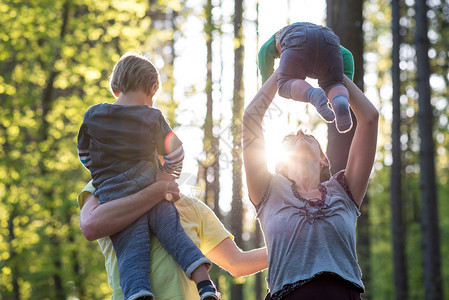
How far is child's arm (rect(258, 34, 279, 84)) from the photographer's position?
7.68 feet

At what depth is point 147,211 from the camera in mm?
2221

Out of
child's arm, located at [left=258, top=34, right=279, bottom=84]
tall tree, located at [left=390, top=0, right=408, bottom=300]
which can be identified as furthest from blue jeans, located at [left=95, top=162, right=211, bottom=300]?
tall tree, located at [left=390, top=0, right=408, bottom=300]

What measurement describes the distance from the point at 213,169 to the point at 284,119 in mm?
2504

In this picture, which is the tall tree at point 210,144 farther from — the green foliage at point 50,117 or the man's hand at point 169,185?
the man's hand at point 169,185

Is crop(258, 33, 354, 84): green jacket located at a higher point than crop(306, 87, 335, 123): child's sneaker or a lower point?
higher

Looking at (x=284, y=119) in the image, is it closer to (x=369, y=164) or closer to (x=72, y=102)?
(x=369, y=164)

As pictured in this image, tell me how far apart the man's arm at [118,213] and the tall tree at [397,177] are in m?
7.84

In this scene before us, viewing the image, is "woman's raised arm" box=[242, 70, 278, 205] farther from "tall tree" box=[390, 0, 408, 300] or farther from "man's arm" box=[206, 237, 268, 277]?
"tall tree" box=[390, 0, 408, 300]

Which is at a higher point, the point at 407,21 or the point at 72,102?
the point at 407,21

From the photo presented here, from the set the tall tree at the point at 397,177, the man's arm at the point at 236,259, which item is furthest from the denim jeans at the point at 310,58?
the tall tree at the point at 397,177

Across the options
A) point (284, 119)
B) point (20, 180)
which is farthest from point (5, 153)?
point (284, 119)

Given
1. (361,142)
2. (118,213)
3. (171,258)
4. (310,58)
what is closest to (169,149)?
(118,213)

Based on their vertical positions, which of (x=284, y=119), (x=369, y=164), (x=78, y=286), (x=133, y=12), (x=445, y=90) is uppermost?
(x=133, y=12)

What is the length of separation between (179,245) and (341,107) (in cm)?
90
